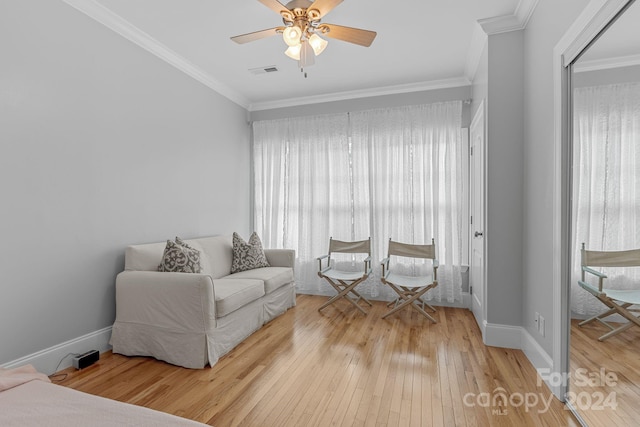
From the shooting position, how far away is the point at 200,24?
2.85m

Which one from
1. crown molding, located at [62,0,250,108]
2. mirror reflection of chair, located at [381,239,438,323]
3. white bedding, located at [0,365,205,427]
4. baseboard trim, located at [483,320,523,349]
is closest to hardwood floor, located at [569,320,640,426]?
baseboard trim, located at [483,320,523,349]

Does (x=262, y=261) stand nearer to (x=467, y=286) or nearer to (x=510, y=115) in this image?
(x=467, y=286)

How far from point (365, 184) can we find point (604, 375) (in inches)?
124

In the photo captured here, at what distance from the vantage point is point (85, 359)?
2430 millimetres

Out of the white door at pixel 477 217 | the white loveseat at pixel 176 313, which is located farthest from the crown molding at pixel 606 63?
the white loveseat at pixel 176 313

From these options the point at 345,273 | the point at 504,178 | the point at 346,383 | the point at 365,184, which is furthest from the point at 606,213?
the point at 365,184

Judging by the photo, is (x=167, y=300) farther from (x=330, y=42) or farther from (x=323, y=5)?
(x=330, y=42)

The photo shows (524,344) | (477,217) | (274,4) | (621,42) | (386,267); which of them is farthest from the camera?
(386,267)

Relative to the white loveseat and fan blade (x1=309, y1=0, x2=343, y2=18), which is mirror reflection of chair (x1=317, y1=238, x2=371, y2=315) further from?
fan blade (x1=309, y1=0, x2=343, y2=18)

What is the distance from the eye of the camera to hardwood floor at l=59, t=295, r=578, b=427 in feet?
6.13

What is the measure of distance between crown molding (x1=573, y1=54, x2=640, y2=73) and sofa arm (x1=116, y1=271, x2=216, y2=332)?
8.93 ft

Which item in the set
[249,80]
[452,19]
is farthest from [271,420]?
[249,80]

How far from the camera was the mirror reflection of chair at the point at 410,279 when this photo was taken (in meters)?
3.45

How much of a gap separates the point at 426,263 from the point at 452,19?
2.70 metres
